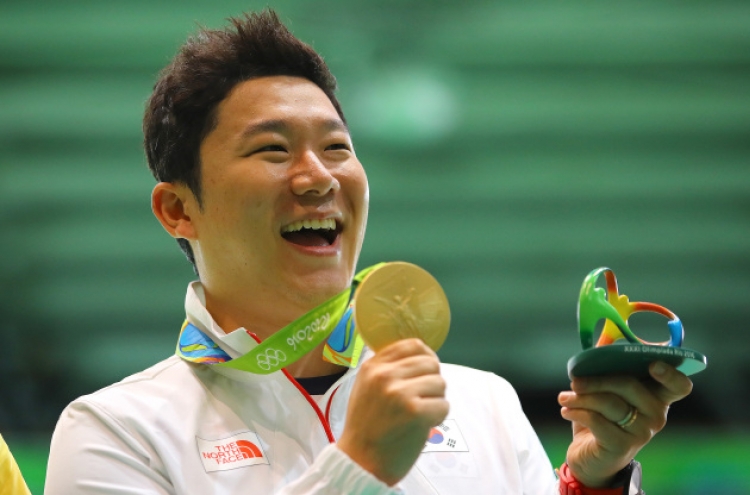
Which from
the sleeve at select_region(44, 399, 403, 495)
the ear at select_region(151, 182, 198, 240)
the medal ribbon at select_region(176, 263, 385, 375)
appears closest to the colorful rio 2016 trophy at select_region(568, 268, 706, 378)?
the medal ribbon at select_region(176, 263, 385, 375)

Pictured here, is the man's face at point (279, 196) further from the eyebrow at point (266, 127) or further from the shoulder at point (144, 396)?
the shoulder at point (144, 396)

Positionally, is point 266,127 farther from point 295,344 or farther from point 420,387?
point 420,387

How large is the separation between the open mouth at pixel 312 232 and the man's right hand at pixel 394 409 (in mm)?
604

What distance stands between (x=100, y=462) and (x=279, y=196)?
708mm

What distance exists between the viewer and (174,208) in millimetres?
2441

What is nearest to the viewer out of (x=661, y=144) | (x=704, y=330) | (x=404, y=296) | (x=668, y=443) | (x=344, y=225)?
(x=404, y=296)

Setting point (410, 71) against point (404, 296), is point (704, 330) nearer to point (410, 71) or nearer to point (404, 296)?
point (410, 71)

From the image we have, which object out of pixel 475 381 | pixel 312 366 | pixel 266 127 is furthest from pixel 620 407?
pixel 266 127

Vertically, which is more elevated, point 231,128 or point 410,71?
point 410,71

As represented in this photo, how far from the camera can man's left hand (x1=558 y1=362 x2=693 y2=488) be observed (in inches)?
68.0

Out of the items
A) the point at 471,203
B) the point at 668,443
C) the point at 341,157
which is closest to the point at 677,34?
the point at 471,203

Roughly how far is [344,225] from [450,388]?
53 cm

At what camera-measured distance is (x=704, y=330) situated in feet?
18.4

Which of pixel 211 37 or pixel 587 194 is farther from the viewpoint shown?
pixel 587 194
